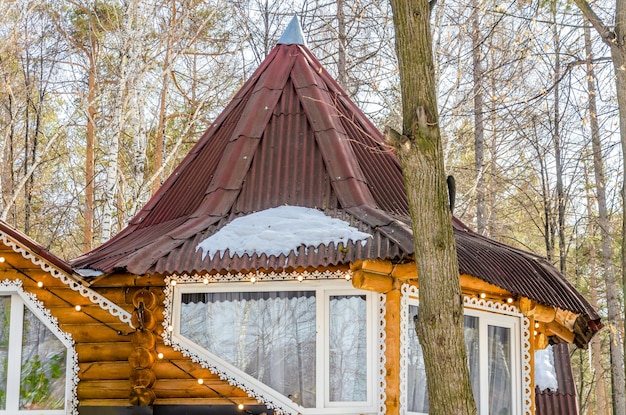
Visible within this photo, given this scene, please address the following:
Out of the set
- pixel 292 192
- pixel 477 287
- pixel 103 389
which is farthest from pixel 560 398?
pixel 103 389

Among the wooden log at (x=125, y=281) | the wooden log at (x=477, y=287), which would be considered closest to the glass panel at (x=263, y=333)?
the wooden log at (x=125, y=281)

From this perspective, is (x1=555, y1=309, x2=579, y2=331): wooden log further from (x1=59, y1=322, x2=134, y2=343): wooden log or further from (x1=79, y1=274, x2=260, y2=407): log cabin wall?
(x1=59, y1=322, x2=134, y2=343): wooden log

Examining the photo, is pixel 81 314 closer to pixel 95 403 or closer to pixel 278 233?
pixel 95 403

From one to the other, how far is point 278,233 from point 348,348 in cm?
119

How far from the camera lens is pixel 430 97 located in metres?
6.21

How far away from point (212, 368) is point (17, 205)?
15540 millimetres

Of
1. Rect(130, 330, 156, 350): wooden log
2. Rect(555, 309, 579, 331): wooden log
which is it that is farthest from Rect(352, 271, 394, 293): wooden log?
Rect(555, 309, 579, 331): wooden log

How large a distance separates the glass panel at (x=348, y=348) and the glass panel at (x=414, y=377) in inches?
17.6

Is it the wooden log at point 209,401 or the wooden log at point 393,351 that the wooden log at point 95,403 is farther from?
the wooden log at point 393,351

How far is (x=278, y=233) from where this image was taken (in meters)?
7.54

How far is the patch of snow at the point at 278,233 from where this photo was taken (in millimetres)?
7367

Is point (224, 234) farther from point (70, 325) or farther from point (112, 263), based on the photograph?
point (70, 325)

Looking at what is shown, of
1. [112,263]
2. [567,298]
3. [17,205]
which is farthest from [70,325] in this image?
[17,205]

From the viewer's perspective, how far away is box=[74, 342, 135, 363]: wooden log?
313 inches
